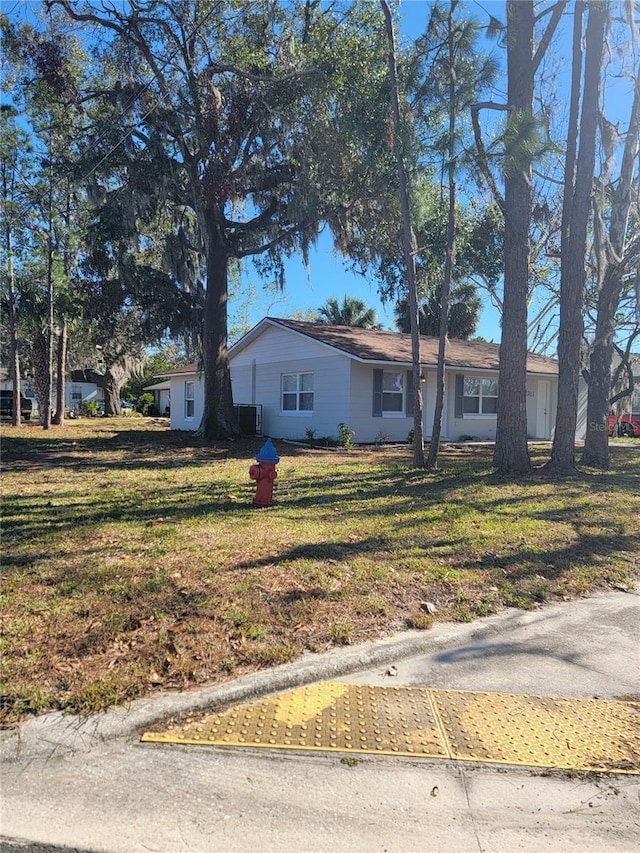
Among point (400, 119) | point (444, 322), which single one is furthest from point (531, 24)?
point (444, 322)

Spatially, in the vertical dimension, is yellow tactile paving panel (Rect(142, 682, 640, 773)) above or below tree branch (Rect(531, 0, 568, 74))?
below

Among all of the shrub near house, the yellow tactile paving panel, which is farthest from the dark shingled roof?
the yellow tactile paving panel

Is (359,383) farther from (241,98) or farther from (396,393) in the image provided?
(241,98)

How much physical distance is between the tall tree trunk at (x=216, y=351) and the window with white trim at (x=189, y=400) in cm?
665

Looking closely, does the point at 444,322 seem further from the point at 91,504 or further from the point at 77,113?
the point at 77,113

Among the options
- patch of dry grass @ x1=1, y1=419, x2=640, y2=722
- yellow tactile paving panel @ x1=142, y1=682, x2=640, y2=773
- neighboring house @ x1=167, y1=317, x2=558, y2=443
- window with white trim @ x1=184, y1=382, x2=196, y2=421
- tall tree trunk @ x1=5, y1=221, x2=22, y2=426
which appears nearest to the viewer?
yellow tactile paving panel @ x1=142, y1=682, x2=640, y2=773

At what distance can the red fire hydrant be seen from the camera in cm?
718

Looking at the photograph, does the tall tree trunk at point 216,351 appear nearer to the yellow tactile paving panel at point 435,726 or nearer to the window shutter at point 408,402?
the window shutter at point 408,402

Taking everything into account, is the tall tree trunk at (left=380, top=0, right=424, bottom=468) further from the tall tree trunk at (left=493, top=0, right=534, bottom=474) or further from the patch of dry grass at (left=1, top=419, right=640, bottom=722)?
the tall tree trunk at (left=493, top=0, right=534, bottom=474)

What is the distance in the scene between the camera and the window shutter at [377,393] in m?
17.5

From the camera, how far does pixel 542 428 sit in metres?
22.4

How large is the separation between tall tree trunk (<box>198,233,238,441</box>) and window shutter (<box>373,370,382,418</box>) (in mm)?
4443

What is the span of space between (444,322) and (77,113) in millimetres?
12528

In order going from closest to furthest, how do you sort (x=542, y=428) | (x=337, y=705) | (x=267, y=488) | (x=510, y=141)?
(x=337, y=705), (x=267, y=488), (x=510, y=141), (x=542, y=428)
